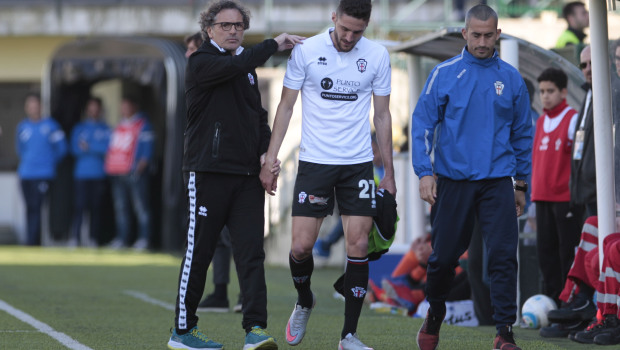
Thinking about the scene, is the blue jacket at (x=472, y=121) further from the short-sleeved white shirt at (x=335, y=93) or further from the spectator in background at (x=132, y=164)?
the spectator in background at (x=132, y=164)

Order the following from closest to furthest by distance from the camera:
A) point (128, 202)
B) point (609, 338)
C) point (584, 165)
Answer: point (609, 338), point (584, 165), point (128, 202)

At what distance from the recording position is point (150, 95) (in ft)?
73.3

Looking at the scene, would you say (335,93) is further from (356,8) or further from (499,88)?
(499,88)

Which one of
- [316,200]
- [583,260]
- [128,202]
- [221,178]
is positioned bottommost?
[583,260]

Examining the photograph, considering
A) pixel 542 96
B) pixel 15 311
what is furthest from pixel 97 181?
pixel 542 96

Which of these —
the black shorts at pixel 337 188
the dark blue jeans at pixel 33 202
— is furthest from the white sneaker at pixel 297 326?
the dark blue jeans at pixel 33 202

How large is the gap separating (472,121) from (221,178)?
61.7 inches

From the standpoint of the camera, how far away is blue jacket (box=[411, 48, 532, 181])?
7445 millimetres

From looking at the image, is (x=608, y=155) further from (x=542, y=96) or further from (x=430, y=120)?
(x=430, y=120)

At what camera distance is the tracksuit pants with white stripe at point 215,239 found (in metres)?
7.33

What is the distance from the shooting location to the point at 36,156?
20.9m

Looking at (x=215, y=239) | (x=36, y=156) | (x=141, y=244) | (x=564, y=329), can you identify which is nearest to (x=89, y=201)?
(x=36, y=156)

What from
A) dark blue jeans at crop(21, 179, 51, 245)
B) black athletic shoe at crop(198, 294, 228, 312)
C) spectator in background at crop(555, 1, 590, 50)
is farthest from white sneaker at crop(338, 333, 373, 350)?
dark blue jeans at crop(21, 179, 51, 245)

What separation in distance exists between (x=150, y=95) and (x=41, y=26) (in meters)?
2.74
